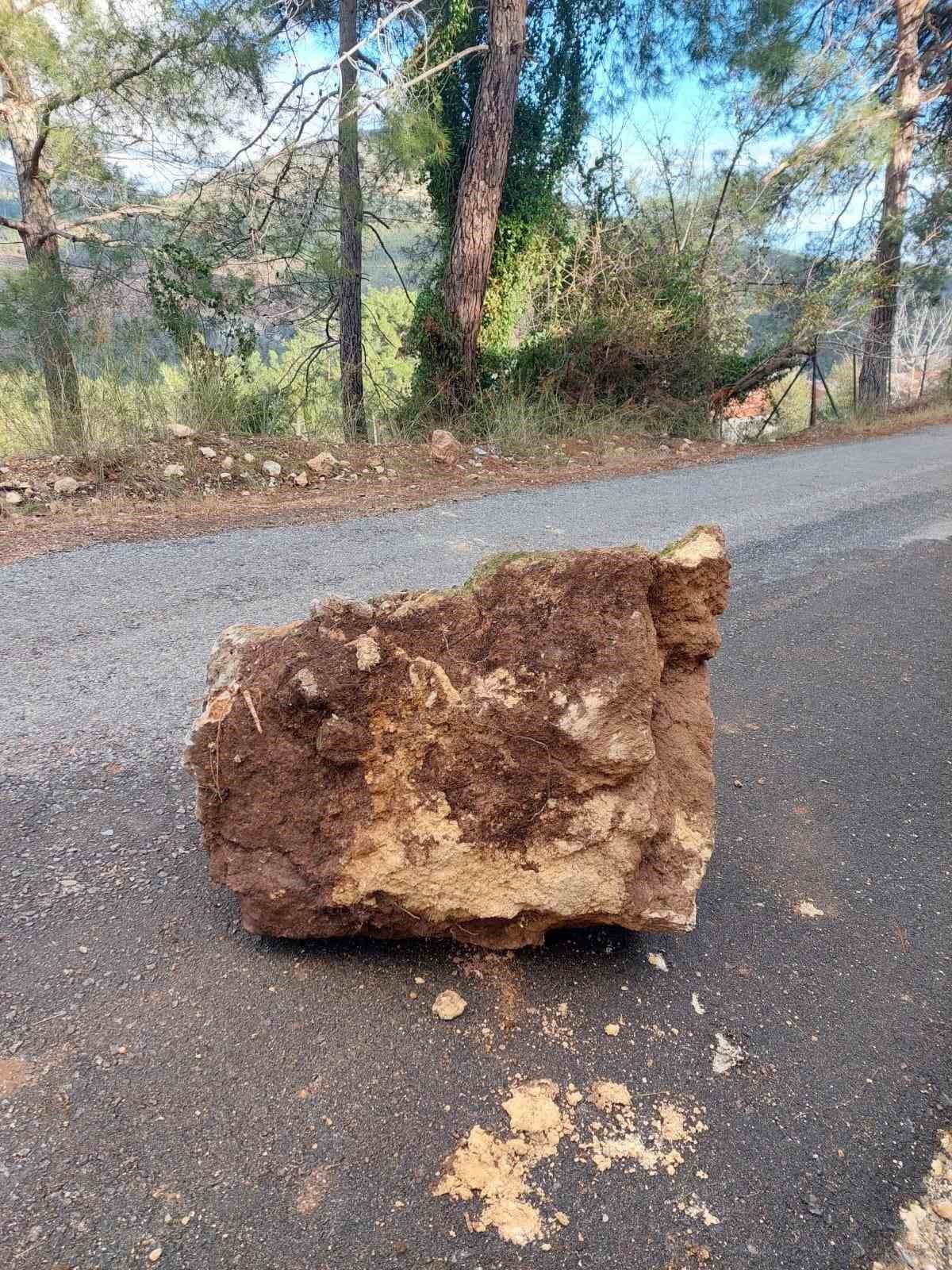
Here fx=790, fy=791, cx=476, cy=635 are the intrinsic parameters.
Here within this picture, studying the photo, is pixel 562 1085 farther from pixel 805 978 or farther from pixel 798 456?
pixel 798 456

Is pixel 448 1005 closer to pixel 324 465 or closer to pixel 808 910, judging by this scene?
pixel 808 910

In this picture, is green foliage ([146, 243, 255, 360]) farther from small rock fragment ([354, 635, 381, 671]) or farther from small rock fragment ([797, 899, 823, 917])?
small rock fragment ([797, 899, 823, 917])

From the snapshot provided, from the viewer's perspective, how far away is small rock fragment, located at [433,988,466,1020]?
59.5 inches

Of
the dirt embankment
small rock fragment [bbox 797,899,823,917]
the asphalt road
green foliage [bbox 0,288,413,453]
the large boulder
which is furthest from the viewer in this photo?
green foliage [bbox 0,288,413,453]

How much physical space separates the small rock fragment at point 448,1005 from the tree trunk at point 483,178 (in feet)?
27.7

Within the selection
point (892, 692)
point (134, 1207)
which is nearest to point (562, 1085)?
point (134, 1207)

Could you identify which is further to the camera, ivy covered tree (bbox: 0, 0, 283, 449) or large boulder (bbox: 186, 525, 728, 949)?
ivy covered tree (bbox: 0, 0, 283, 449)

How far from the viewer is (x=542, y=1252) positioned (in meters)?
1.13

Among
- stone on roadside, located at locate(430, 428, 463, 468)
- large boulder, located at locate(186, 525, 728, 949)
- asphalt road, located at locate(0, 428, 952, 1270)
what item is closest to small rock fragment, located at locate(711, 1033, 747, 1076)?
asphalt road, located at locate(0, 428, 952, 1270)

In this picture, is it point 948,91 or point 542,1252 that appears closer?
point 542,1252

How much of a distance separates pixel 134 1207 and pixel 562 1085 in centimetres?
69

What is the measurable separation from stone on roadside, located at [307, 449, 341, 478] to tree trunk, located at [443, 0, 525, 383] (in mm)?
3180

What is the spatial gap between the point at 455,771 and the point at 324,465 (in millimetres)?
5283

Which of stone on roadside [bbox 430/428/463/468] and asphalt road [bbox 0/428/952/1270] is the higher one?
stone on roadside [bbox 430/428/463/468]
